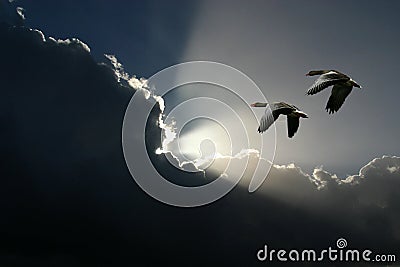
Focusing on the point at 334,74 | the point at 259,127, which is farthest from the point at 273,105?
the point at 334,74

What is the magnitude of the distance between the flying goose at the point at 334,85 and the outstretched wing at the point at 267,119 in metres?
1.58

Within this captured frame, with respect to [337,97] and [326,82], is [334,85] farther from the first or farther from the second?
[337,97]

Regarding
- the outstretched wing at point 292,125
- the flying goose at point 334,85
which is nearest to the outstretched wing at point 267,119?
the flying goose at point 334,85

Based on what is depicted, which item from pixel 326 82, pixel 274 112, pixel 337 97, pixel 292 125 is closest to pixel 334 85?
pixel 326 82

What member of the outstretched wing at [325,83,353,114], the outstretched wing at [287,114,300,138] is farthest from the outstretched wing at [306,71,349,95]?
the outstretched wing at [287,114,300,138]

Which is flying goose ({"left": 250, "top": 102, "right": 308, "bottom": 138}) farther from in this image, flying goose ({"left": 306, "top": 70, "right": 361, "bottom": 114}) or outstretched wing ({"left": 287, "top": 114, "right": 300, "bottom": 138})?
outstretched wing ({"left": 287, "top": 114, "right": 300, "bottom": 138})

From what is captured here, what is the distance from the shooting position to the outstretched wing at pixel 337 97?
50.7 ft

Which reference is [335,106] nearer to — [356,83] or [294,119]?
[356,83]

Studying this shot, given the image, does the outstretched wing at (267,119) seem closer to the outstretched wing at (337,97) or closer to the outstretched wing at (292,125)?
the outstretched wing at (337,97)

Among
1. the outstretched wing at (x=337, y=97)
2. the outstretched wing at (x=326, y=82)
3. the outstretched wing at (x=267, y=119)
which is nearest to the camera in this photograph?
the outstretched wing at (x=326, y=82)

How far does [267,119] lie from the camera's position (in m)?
15.2

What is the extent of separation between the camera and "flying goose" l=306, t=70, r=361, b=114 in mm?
14000

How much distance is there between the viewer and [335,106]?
15.6 metres

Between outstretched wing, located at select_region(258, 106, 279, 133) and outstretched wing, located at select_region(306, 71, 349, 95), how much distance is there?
1575mm
